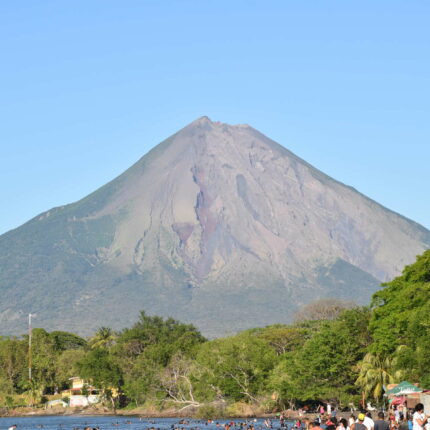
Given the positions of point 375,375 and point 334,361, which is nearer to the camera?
point 375,375

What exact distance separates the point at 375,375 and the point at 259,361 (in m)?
24.9

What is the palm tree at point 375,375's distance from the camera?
83.2m

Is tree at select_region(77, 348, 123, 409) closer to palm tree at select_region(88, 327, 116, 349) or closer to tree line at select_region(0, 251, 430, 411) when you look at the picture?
tree line at select_region(0, 251, 430, 411)

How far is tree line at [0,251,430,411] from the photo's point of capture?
80.8 m

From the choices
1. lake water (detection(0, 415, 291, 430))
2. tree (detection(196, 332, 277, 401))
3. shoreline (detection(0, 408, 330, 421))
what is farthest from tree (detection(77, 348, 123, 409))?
tree (detection(196, 332, 277, 401))

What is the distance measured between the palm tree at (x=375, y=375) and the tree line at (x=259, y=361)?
0.25ft

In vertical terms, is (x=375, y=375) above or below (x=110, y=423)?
above

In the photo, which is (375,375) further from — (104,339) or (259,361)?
(104,339)

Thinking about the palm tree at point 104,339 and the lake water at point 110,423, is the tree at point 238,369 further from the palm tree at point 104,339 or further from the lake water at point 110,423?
the palm tree at point 104,339

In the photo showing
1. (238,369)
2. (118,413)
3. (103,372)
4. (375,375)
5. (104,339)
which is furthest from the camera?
(104,339)

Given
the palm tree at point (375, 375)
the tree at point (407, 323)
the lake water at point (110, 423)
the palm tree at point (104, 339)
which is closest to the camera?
the tree at point (407, 323)

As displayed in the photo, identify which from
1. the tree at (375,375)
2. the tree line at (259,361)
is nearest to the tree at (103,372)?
the tree line at (259,361)

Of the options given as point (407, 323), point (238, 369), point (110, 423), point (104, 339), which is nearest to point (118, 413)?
point (110, 423)

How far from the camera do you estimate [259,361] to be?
10688 cm
